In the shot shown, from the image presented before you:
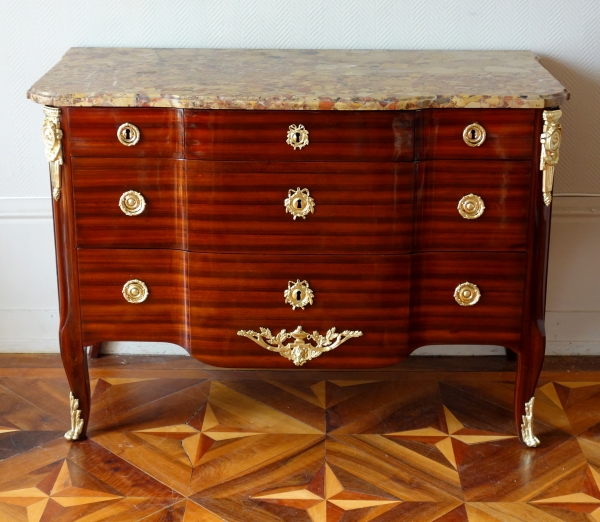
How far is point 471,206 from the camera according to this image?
1855mm

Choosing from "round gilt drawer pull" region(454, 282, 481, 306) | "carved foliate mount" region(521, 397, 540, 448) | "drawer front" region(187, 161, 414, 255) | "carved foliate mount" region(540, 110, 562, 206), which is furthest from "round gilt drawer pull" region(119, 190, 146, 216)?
"carved foliate mount" region(521, 397, 540, 448)

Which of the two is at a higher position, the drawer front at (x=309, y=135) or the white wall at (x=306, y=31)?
the white wall at (x=306, y=31)

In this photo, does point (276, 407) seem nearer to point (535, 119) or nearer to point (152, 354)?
point (152, 354)

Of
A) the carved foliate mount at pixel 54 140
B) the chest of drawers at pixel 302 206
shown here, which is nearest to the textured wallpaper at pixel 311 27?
the chest of drawers at pixel 302 206

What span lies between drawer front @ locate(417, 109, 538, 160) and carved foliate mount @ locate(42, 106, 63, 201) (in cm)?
76

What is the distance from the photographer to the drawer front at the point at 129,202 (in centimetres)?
184

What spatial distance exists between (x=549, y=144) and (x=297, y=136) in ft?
1.74

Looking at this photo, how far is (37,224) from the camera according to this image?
2.42 metres

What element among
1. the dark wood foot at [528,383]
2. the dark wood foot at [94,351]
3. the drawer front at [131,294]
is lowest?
the dark wood foot at [94,351]

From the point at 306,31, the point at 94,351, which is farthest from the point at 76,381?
the point at 306,31

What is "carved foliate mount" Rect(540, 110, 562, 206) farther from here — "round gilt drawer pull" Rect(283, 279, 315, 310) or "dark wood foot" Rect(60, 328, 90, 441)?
"dark wood foot" Rect(60, 328, 90, 441)

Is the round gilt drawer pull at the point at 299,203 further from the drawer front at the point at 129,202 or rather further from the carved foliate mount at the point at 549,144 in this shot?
the carved foliate mount at the point at 549,144

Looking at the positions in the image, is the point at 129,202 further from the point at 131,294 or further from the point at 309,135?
the point at 309,135

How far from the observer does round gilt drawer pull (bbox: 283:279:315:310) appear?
191 cm
